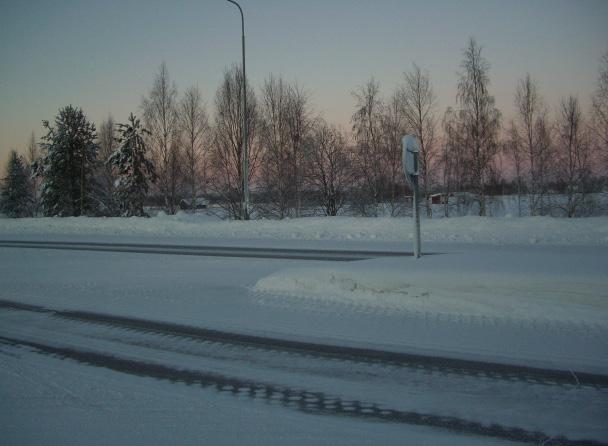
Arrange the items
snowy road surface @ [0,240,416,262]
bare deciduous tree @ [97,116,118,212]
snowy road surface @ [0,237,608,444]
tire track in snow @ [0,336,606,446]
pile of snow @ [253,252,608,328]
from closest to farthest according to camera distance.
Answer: tire track in snow @ [0,336,606,446]
snowy road surface @ [0,237,608,444]
pile of snow @ [253,252,608,328]
snowy road surface @ [0,240,416,262]
bare deciduous tree @ [97,116,118,212]

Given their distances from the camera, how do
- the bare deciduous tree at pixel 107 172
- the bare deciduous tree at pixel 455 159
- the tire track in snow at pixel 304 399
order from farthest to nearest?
the bare deciduous tree at pixel 107 172
the bare deciduous tree at pixel 455 159
the tire track in snow at pixel 304 399

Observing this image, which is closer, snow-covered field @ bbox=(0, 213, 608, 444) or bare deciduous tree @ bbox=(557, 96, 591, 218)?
snow-covered field @ bbox=(0, 213, 608, 444)

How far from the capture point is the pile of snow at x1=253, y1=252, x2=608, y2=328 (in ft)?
22.2

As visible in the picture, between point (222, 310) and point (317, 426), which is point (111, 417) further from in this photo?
point (222, 310)

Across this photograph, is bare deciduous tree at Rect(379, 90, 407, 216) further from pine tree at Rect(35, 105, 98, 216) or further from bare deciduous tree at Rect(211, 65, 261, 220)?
pine tree at Rect(35, 105, 98, 216)

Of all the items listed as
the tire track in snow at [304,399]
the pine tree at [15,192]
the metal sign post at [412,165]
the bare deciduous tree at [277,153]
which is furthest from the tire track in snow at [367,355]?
the pine tree at [15,192]

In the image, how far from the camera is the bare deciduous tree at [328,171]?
31766mm

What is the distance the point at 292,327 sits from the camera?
6.50m

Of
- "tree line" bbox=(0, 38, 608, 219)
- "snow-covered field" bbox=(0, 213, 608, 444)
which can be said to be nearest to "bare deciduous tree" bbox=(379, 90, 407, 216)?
Result: "tree line" bbox=(0, 38, 608, 219)

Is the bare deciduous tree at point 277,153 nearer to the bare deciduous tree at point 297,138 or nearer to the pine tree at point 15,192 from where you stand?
the bare deciduous tree at point 297,138

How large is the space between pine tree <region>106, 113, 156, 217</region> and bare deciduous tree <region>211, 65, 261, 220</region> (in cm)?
754

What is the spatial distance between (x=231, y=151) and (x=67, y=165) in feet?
65.7

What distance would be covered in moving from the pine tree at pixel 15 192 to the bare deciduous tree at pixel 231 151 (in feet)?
107

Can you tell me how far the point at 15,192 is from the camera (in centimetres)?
5478
